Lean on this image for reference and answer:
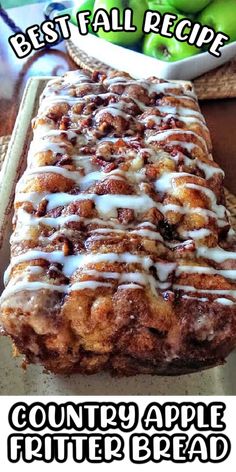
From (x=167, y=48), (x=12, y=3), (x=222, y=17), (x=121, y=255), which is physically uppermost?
(x=12, y=3)

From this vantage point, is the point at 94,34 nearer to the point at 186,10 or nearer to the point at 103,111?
the point at 186,10

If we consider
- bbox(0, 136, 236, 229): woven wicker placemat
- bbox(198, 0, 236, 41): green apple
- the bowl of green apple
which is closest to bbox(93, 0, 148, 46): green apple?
the bowl of green apple

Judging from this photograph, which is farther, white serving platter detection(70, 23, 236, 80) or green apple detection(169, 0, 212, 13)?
green apple detection(169, 0, 212, 13)

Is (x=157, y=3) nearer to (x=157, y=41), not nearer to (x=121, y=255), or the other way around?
(x=157, y=41)

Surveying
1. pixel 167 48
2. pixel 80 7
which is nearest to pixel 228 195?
pixel 167 48

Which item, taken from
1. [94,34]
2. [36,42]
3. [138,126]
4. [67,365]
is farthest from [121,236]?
Result: [36,42]

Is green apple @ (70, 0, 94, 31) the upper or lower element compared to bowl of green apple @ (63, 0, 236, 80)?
upper

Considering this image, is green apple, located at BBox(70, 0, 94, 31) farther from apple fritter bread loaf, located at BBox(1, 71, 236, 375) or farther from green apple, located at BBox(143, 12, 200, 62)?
apple fritter bread loaf, located at BBox(1, 71, 236, 375)

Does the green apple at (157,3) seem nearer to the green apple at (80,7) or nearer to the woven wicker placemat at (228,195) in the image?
the green apple at (80,7)
